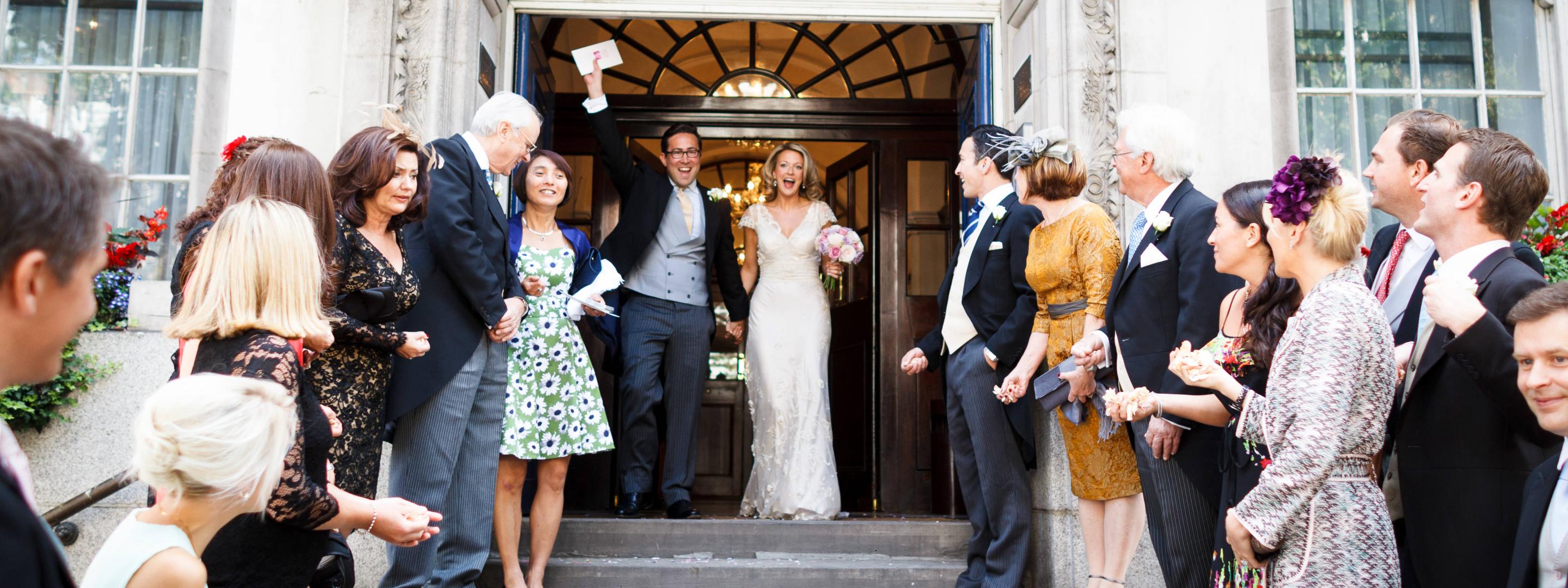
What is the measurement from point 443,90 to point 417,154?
1435mm

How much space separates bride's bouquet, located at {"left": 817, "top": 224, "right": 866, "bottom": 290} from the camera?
6.43 meters

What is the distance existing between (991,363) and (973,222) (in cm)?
Answer: 73

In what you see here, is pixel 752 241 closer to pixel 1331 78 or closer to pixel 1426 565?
pixel 1331 78

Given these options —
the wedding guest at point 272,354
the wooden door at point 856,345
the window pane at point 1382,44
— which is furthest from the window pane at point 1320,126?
the wedding guest at point 272,354

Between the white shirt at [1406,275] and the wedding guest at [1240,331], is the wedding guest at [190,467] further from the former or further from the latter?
the white shirt at [1406,275]

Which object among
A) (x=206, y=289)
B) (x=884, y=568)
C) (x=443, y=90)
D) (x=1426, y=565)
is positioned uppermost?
(x=443, y=90)

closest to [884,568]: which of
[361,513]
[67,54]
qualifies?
[361,513]

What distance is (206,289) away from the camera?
2377 mm

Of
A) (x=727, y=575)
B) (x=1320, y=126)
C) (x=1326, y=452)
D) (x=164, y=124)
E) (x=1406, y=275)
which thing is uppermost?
(x=1320, y=126)

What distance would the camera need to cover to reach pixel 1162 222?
12.4ft

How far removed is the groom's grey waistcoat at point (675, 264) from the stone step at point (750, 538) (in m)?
1.24

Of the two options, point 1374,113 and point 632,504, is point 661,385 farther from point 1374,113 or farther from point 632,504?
point 1374,113

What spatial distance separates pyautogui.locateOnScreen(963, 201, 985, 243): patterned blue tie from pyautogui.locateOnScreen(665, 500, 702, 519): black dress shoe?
1.85 meters

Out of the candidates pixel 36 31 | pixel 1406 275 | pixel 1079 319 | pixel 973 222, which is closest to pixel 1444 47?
pixel 973 222
